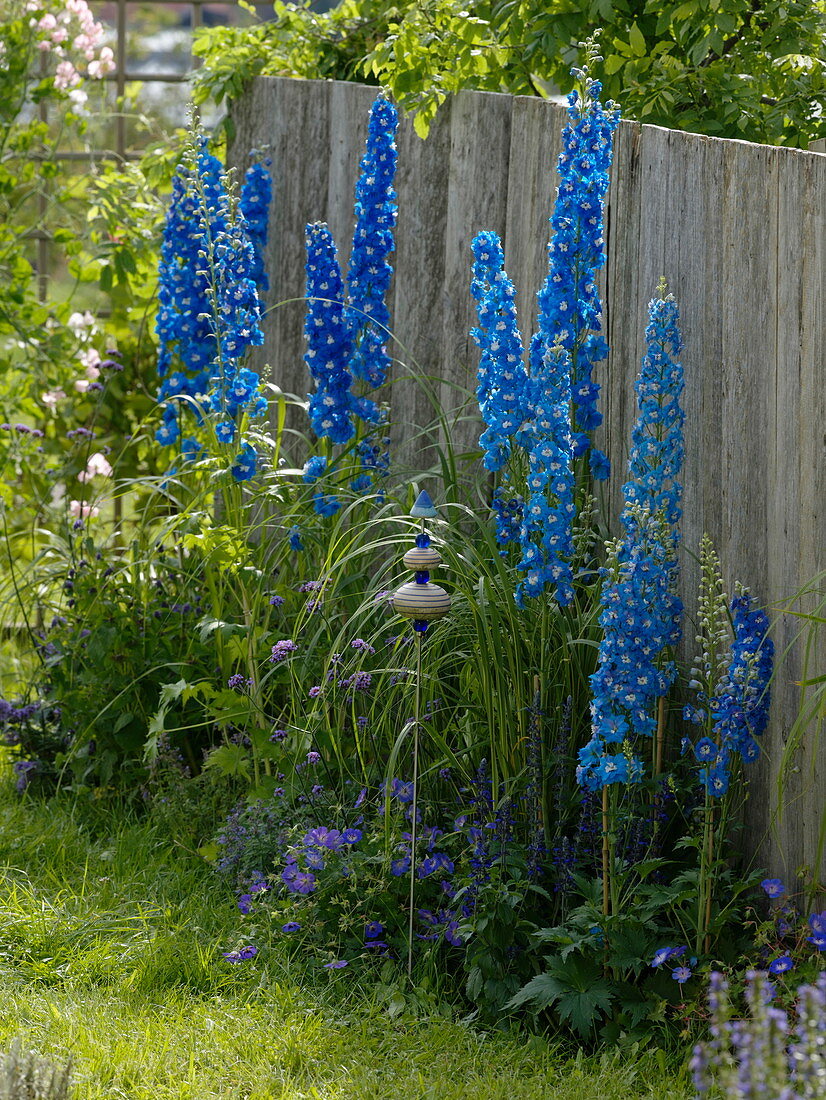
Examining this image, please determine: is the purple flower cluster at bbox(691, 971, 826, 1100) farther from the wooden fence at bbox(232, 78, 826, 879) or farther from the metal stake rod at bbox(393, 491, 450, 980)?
the metal stake rod at bbox(393, 491, 450, 980)

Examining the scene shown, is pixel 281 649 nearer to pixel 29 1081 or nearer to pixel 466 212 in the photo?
pixel 29 1081

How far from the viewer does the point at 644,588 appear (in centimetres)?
274

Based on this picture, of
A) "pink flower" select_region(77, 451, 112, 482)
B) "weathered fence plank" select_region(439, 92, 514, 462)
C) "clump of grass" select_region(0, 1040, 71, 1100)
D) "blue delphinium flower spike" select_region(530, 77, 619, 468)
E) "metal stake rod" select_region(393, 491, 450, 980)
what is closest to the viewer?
"clump of grass" select_region(0, 1040, 71, 1100)

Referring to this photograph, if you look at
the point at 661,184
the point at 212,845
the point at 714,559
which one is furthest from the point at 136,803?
the point at 661,184

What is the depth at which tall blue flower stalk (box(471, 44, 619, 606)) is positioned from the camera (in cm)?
304

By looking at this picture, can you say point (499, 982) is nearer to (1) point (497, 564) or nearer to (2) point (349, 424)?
(1) point (497, 564)

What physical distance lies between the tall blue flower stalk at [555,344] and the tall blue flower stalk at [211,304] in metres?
0.78

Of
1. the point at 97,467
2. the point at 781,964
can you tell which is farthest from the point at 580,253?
the point at 97,467

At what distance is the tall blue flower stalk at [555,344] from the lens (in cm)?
304

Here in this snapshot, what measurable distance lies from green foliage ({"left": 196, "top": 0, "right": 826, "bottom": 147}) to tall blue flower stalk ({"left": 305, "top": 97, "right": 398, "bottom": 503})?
0.26 meters

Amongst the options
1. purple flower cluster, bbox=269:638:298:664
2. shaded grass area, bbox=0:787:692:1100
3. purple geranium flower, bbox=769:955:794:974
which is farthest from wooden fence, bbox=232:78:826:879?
purple flower cluster, bbox=269:638:298:664

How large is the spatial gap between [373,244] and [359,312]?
21 centimetres

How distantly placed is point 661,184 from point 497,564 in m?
0.99

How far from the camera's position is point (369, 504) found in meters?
3.79
